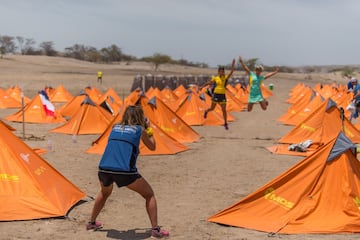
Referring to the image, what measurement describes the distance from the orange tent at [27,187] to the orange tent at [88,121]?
7553 millimetres

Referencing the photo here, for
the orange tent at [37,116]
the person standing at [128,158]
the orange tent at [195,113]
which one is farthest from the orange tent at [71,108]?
the person standing at [128,158]

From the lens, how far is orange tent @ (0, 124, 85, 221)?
19.9 ft

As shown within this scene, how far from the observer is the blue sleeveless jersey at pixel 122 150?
5242 millimetres

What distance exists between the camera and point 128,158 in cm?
525

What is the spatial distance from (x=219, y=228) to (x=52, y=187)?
220 cm

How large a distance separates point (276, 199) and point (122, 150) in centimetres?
205

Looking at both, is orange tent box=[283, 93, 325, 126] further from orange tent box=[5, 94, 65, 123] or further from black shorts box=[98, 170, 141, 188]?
black shorts box=[98, 170, 141, 188]

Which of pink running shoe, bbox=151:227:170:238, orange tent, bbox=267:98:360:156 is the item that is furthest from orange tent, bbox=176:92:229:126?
pink running shoe, bbox=151:227:170:238

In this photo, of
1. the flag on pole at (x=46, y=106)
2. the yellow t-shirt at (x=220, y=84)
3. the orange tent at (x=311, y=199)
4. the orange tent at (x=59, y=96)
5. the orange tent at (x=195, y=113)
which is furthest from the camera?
the orange tent at (x=59, y=96)

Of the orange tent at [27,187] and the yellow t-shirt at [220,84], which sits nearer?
the orange tent at [27,187]

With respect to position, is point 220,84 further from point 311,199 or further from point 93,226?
point 93,226

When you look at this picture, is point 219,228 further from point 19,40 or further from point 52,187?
point 19,40

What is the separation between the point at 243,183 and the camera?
833 centimetres

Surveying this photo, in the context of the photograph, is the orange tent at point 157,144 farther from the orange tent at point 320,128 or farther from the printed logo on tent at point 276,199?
the printed logo on tent at point 276,199
